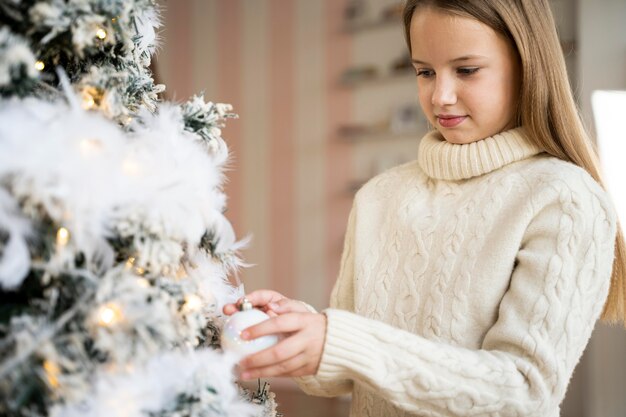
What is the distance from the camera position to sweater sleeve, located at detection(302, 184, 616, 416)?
33.9 inches

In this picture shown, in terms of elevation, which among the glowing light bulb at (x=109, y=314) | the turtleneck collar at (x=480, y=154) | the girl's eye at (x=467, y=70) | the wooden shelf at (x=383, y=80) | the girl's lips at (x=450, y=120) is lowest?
the glowing light bulb at (x=109, y=314)

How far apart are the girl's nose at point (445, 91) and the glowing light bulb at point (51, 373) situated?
0.76 metres

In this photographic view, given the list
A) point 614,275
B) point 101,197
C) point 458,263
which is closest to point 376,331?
point 458,263

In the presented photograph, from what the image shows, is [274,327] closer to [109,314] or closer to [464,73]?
[109,314]

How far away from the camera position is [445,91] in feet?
3.50

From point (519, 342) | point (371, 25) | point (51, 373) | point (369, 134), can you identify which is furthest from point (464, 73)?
point (371, 25)

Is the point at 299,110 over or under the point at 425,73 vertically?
under

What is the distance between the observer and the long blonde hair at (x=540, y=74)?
41.3 inches

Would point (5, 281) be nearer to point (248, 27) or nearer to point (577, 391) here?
point (577, 391)

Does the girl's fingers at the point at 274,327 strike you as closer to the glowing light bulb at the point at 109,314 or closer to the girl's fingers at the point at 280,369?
the girl's fingers at the point at 280,369

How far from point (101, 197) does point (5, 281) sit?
115mm

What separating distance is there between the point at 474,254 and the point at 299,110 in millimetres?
3171

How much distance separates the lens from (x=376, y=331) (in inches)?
34.4

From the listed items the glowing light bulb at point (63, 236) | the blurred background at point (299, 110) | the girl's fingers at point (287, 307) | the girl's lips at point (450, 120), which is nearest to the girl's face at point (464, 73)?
the girl's lips at point (450, 120)
